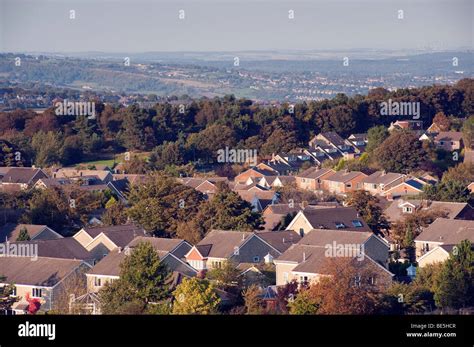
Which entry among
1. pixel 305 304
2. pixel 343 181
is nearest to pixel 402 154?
pixel 343 181

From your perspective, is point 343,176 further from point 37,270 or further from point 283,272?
point 37,270

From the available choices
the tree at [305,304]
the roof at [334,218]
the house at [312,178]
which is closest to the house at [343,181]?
the house at [312,178]

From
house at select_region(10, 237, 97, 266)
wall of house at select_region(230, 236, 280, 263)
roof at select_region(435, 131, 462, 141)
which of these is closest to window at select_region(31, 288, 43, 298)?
house at select_region(10, 237, 97, 266)

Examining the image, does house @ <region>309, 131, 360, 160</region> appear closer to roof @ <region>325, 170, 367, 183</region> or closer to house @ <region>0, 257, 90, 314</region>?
roof @ <region>325, 170, 367, 183</region>

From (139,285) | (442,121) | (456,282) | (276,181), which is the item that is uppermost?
(442,121)

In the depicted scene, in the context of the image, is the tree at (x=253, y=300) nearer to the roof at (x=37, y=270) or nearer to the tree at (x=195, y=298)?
the tree at (x=195, y=298)
